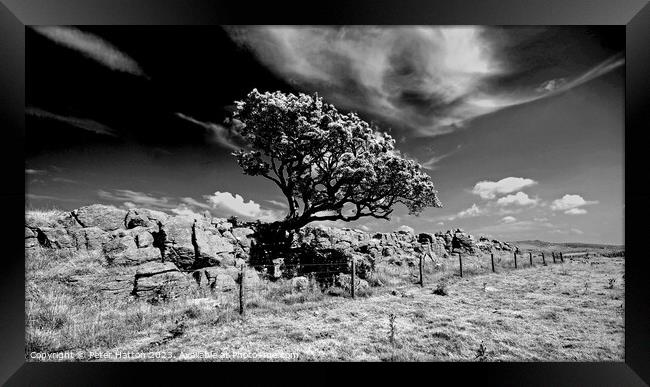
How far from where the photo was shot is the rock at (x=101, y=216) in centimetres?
891

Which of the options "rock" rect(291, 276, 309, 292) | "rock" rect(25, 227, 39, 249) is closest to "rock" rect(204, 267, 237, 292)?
"rock" rect(291, 276, 309, 292)

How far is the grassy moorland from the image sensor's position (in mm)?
5984

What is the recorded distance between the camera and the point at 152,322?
668 centimetres

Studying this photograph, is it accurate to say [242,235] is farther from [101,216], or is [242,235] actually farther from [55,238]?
[55,238]

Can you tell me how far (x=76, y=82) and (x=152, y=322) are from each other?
21.9ft

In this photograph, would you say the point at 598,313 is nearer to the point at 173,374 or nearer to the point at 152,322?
the point at 173,374

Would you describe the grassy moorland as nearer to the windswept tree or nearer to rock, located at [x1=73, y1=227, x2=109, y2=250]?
rock, located at [x1=73, y1=227, x2=109, y2=250]

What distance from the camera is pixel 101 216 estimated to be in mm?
9148

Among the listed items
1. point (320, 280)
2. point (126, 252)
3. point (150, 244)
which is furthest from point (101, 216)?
point (320, 280)

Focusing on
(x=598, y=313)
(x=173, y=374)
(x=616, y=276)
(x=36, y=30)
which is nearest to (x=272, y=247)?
(x=173, y=374)
